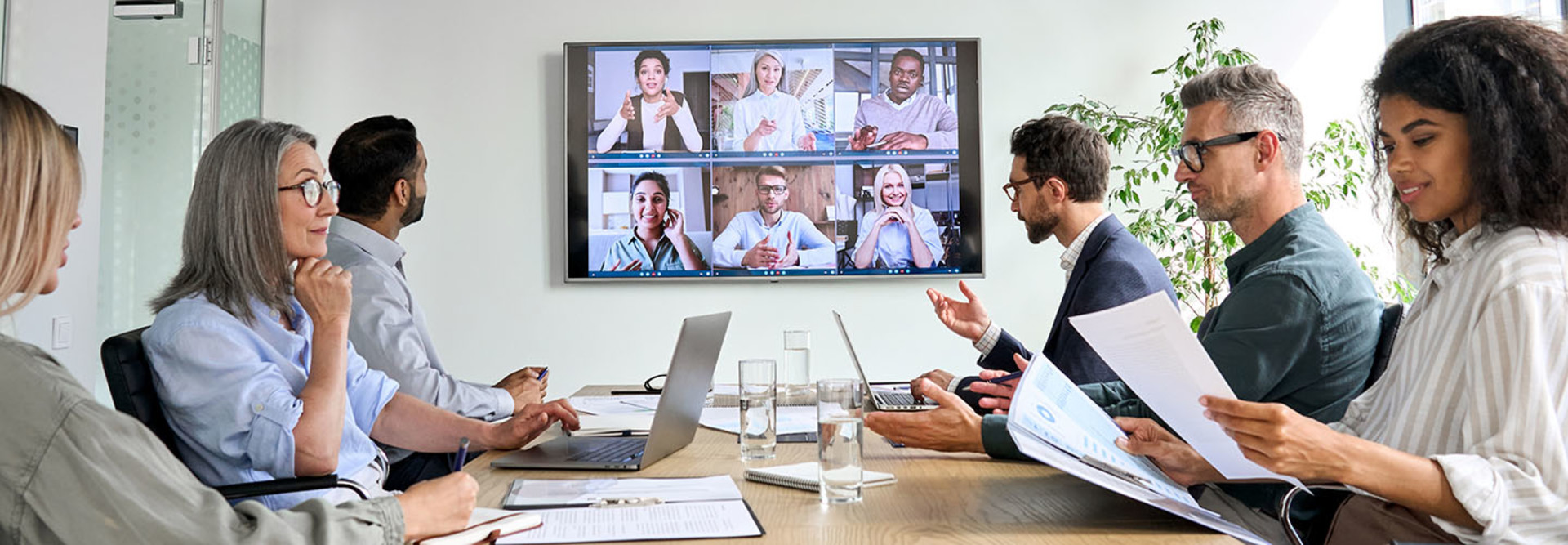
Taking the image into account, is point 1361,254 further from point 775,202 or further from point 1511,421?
point 1511,421

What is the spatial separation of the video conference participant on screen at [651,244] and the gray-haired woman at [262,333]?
2311 mm

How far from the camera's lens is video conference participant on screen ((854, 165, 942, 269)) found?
14.1 feet

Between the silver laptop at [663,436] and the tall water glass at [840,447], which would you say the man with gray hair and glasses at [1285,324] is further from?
the silver laptop at [663,436]

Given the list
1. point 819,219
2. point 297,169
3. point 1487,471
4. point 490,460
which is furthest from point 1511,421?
point 819,219

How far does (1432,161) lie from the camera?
4.39 feet

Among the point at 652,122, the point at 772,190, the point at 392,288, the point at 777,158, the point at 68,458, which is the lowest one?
the point at 68,458

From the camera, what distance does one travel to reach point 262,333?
169 cm

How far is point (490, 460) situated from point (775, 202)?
8.62ft

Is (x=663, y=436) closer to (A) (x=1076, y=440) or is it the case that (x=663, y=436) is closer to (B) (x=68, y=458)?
(A) (x=1076, y=440)

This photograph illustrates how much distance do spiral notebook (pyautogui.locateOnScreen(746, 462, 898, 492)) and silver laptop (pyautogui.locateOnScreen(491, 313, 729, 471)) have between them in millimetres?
189

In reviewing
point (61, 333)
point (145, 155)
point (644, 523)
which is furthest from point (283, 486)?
point (145, 155)

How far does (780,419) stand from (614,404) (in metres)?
0.56

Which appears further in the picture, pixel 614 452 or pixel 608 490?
pixel 614 452

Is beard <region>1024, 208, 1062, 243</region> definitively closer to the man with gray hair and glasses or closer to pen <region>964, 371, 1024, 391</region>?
pen <region>964, 371, 1024, 391</region>
